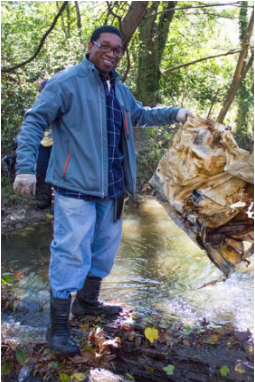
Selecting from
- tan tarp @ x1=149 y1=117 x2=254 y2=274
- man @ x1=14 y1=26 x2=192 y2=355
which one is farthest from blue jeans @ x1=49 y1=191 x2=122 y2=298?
tan tarp @ x1=149 y1=117 x2=254 y2=274

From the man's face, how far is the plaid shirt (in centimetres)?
6

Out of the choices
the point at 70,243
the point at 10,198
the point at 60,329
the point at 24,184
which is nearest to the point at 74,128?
the point at 24,184

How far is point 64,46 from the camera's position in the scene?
927 centimetres

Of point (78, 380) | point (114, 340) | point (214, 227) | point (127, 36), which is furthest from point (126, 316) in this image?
point (127, 36)

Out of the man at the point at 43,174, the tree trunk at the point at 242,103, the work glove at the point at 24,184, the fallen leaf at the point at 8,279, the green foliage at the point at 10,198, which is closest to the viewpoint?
the work glove at the point at 24,184

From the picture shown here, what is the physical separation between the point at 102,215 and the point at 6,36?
25.4ft

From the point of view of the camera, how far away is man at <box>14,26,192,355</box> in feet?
6.83

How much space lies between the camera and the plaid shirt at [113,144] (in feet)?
7.57

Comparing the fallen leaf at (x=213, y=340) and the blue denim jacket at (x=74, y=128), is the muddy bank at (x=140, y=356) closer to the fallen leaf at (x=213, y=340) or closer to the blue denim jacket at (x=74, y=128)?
the fallen leaf at (x=213, y=340)

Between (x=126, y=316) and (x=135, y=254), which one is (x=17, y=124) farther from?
(x=126, y=316)

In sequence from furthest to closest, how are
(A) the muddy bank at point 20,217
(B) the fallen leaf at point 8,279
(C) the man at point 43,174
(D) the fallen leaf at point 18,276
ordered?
(C) the man at point 43,174 < (A) the muddy bank at point 20,217 < (D) the fallen leaf at point 18,276 < (B) the fallen leaf at point 8,279

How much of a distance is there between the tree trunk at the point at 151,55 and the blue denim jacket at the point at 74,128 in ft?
22.4

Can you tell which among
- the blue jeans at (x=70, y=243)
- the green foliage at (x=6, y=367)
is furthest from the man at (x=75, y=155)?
the green foliage at (x=6, y=367)

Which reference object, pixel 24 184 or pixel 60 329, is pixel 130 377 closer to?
pixel 60 329
